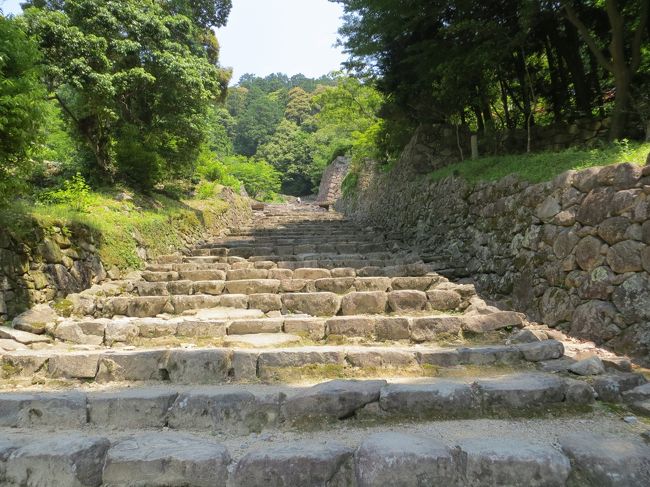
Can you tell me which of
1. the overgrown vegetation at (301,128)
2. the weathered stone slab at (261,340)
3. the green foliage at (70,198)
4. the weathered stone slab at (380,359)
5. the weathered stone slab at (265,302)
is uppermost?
the overgrown vegetation at (301,128)

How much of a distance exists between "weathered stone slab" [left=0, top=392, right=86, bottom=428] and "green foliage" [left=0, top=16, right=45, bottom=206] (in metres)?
2.14

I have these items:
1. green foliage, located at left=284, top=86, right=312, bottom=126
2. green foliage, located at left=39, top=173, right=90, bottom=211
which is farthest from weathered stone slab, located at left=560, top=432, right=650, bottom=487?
green foliage, located at left=284, top=86, right=312, bottom=126

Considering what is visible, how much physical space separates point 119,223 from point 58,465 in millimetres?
4903

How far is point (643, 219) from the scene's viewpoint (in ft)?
12.7

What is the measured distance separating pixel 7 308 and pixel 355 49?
29.5 ft

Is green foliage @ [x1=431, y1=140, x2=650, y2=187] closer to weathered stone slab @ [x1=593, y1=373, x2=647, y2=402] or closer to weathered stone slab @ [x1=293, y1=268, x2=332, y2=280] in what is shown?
weathered stone slab @ [x1=593, y1=373, x2=647, y2=402]

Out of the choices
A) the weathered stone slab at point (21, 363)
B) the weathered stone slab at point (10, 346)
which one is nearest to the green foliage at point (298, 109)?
the weathered stone slab at point (10, 346)

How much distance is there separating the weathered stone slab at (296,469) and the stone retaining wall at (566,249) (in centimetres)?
319

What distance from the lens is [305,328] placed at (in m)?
4.36

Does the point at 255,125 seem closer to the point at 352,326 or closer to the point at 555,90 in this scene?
the point at 555,90

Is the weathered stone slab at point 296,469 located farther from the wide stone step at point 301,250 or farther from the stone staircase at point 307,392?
the wide stone step at point 301,250

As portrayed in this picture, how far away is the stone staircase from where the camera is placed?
2229mm

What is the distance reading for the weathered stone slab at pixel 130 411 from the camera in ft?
9.44

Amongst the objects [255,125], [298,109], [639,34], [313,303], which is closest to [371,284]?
[313,303]
